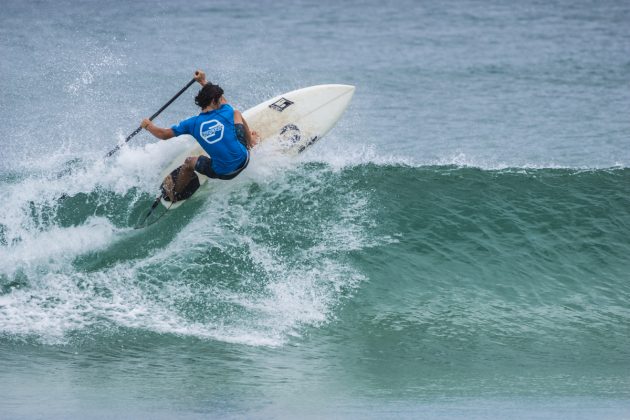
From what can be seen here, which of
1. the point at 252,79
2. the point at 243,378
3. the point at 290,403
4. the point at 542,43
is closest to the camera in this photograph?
the point at 290,403

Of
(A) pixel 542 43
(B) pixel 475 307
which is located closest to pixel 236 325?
(B) pixel 475 307

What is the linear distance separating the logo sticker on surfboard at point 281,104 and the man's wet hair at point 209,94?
1.67 metres

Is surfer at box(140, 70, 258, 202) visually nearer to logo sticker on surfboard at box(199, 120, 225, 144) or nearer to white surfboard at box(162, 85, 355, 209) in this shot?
logo sticker on surfboard at box(199, 120, 225, 144)

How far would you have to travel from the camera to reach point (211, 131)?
900cm

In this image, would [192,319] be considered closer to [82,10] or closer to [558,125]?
[558,125]

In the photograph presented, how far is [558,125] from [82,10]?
12.8 meters

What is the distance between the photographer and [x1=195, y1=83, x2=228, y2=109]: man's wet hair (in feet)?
29.0

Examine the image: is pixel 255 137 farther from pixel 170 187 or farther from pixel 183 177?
pixel 170 187

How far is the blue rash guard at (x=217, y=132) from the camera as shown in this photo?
29.4 feet

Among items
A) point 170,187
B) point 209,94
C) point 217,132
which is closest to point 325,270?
point 217,132

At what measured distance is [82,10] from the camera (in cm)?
2284

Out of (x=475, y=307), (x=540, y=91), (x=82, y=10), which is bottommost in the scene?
(x=475, y=307)

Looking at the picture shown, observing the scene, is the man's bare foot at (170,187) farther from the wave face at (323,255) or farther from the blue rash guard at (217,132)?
the blue rash guard at (217,132)

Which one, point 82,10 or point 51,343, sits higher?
point 82,10
